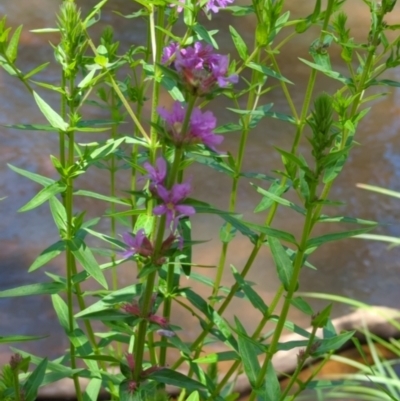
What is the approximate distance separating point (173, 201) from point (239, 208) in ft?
5.44

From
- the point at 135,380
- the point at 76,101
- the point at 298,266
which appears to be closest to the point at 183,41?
the point at 76,101

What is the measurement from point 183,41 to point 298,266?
1.11 ft

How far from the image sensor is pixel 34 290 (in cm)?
87

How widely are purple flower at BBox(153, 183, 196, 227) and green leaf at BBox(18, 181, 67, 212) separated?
24 centimetres

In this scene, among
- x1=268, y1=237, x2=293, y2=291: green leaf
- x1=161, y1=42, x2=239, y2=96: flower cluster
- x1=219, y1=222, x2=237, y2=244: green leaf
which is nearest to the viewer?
x1=161, y1=42, x2=239, y2=96: flower cluster

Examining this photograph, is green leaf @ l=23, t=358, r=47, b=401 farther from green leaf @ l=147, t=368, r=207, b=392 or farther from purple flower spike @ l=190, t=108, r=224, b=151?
purple flower spike @ l=190, t=108, r=224, b=151

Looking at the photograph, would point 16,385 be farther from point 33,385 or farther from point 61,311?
point 61,311

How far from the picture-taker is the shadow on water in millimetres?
1882

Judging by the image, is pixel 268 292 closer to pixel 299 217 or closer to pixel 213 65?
pixel 299 217

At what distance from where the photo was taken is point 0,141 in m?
2.44

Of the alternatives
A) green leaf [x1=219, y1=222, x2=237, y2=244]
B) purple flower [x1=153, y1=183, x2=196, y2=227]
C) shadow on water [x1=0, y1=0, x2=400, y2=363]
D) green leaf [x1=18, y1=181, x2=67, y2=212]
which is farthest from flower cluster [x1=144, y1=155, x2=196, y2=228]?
shadow on water [x1=0, y1=0, x2=400, y2=363]

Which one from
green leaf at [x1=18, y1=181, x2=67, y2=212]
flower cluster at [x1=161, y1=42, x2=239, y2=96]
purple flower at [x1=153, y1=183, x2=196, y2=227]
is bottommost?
purple flower at [x1=153, y1=183, x2=196, y2=227]

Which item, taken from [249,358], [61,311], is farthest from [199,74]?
[61,311]

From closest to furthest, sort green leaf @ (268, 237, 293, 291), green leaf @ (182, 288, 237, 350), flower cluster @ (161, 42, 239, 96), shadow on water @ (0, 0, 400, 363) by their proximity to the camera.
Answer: flower cluster @ (161, 42, 239, 96), green leaf @ (268, 237, 293, 291), green leaf @ (182, 288, 237, 350), shadow on water @ (0, 0, 400, 363)
